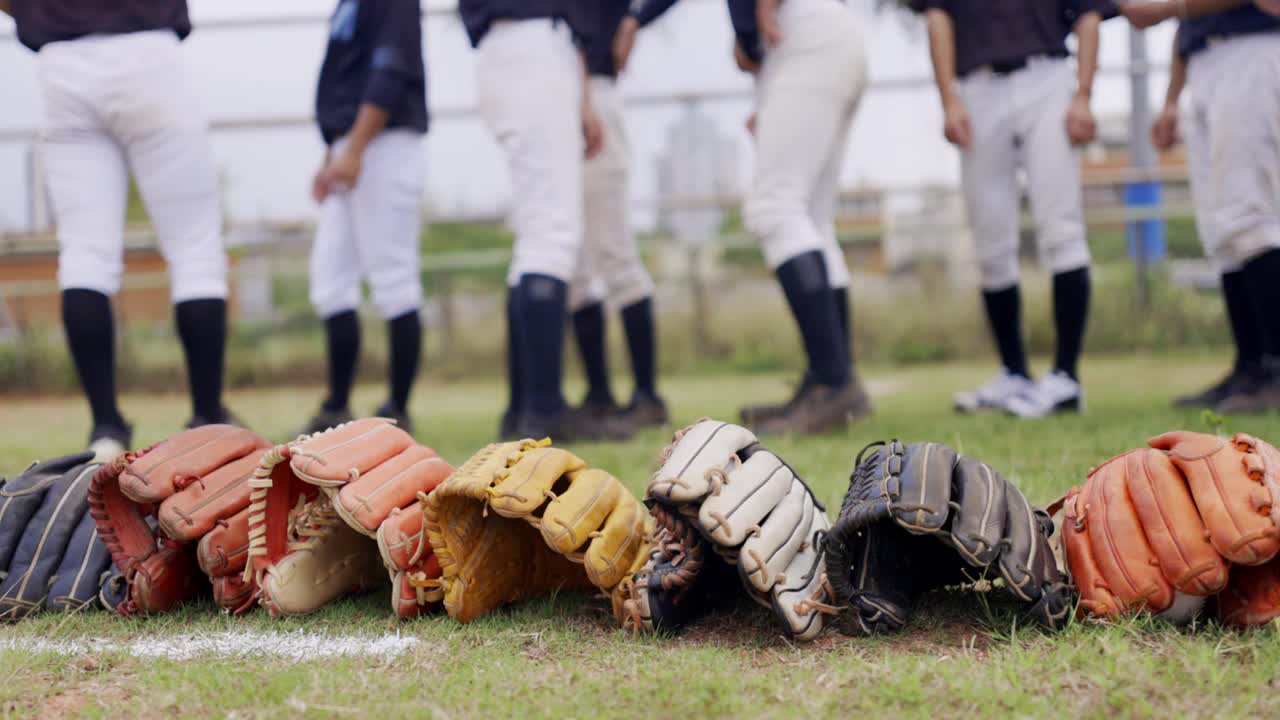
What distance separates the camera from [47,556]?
189cm

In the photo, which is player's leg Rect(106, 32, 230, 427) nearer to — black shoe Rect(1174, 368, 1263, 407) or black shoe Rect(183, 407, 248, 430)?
black shoe Rect(183, 407, 248, 430)

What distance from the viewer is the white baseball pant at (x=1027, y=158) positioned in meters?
3.56

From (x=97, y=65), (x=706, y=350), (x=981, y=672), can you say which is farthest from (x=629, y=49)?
(x=706, y=350)

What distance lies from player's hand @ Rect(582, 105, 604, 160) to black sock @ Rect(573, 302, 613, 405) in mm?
625

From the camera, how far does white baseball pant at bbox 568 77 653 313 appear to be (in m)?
3.76

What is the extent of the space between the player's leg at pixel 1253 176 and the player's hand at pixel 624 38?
1948 mm

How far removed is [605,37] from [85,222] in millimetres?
1785

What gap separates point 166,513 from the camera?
5.78 ft

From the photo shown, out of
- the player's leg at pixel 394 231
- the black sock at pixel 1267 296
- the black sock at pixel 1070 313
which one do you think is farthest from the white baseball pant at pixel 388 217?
the black sock at pixel 1267 296

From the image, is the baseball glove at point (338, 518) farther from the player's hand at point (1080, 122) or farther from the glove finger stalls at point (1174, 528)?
the player's hand at point (1080, 122)

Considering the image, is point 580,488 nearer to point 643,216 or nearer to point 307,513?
point 307,513

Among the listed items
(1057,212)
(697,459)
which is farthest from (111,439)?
(1057,212)

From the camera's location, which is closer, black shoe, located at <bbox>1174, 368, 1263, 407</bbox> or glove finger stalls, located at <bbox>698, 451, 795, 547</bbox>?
glove finger stalls, located at <bbox>698, 451, 795, 547</bbox>

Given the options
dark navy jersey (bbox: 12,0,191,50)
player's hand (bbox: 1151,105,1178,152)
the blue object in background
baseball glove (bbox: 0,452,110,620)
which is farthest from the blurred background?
baseball glove (bbox: 0,452,110,620)
